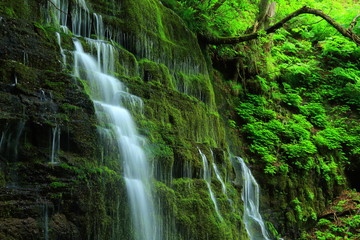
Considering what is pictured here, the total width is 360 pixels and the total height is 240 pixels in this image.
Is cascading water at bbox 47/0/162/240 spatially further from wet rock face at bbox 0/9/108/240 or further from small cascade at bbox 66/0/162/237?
wet rock face at bbox 0/9/108/240

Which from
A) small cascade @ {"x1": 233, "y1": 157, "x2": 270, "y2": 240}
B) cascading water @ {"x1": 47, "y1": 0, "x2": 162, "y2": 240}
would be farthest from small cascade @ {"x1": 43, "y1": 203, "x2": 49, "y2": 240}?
small cascade @ {"x1": 233, "y1": 157, "x2": 270, "y2": 240}

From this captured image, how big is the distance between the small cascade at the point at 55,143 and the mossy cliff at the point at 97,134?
0.04 ft

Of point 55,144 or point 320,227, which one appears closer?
point 55,144

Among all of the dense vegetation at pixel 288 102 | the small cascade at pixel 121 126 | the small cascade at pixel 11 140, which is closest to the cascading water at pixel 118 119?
the small cascade at pixel 121 126

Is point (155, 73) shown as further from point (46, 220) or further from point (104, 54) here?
point (46, 220)

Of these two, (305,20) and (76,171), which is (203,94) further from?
(305,20)

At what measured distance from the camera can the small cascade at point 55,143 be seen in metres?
4.03

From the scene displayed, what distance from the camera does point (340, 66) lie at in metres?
17.0

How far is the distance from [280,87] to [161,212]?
10.9 metres

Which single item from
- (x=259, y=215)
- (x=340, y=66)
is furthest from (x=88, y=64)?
(x=340, y=66)

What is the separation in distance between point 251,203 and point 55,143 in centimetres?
639

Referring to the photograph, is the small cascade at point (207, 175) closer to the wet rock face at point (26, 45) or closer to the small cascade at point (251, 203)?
the small cascade at point (251, 203)

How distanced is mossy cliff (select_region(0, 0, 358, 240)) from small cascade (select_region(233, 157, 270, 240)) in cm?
87

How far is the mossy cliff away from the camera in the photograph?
3744mm
